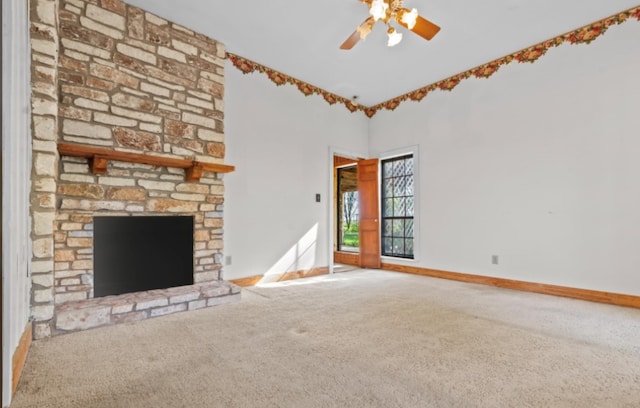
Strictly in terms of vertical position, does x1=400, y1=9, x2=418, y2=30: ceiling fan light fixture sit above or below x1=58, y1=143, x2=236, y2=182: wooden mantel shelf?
above

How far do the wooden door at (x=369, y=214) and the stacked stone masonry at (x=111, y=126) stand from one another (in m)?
2.97

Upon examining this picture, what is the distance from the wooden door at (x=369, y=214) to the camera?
18.6 ft

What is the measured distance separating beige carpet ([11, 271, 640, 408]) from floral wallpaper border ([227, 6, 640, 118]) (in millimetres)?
3044

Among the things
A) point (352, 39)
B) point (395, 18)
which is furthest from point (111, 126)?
point (395, 18)

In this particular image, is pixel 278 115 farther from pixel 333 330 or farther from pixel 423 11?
pixel 333 330

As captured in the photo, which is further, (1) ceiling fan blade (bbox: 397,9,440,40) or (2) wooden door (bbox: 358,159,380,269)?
(2) wooden door (bbox: 358,159,380,269)

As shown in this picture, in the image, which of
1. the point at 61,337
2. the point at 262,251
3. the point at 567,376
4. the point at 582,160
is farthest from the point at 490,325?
the point at 61,337

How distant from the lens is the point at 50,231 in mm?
2285

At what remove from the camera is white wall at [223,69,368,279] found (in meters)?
4.03

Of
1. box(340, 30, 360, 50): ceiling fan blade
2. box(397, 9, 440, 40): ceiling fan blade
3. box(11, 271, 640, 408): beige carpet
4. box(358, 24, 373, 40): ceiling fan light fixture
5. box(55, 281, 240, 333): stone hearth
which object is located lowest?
box(11, 271, 640, 408): beige carpet

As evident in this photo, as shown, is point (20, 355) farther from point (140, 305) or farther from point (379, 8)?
point (379, 8)

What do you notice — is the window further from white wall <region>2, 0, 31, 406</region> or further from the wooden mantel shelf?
white wall <region>2, 0, 31, 406</region>

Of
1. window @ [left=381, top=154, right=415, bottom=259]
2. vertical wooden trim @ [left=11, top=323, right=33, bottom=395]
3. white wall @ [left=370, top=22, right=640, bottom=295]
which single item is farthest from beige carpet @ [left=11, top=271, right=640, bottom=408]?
window @ [left=381, top=154, right=415, bottom=259]

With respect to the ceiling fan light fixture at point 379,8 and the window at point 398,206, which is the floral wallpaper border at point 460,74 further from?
the ceiling fan light fixture at point 379,8
